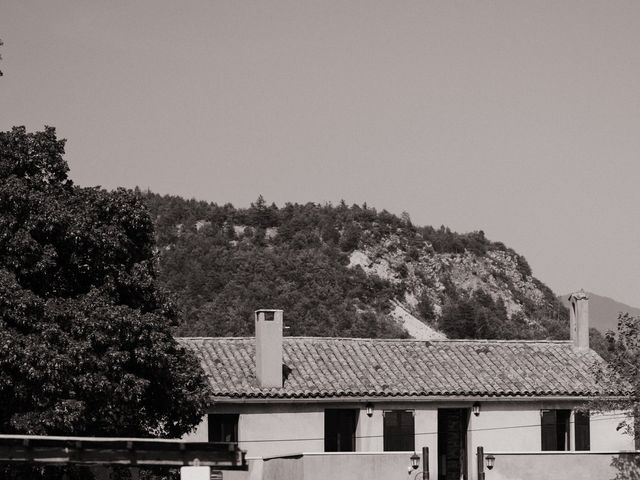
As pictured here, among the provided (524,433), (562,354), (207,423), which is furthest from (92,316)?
(562,354)

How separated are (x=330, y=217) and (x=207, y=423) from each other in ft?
215

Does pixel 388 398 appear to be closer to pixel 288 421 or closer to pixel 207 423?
pixel 288 421

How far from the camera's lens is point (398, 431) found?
124 ft

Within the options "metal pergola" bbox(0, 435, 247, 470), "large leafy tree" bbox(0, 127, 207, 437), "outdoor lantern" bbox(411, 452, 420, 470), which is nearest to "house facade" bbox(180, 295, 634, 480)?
"outdoor lantern" bbox(411, 452, 420, 470)

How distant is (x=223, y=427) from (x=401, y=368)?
19.9 feet

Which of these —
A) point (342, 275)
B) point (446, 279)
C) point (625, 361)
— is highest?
point (446, 279)

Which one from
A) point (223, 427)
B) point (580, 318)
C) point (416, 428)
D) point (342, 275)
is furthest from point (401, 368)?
point (342, 275)

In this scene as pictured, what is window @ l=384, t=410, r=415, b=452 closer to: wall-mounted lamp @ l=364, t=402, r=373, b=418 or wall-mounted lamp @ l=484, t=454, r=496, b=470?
wall-mounted lamp @ l=364, t=402, r=373, b=418

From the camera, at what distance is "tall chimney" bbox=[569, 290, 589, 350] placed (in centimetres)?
4172

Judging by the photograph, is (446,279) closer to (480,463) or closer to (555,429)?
(555,429)

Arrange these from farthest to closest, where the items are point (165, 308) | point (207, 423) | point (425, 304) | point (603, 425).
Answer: point (425, 304), point (603, 425), point (207, 423), point (165, 308)

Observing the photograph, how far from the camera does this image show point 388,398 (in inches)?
1464

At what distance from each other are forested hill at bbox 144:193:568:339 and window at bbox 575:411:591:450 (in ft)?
90.5

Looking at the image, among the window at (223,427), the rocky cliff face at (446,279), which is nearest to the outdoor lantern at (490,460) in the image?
the window at (223,427)
